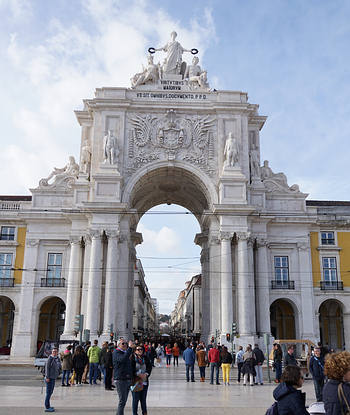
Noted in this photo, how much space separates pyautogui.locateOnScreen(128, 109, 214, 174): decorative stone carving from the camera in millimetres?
36781

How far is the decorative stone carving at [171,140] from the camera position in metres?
36.8

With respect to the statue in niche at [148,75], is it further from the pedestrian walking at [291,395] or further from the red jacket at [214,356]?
the pedestrian walking at [291,395]

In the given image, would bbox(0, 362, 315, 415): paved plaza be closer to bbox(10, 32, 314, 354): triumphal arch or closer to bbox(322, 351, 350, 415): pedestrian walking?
bbox(322, 351, 350, 415): pedestrian walking

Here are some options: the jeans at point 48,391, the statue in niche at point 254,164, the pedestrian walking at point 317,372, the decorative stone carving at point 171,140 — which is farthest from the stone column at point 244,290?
the jeans at point 48,391

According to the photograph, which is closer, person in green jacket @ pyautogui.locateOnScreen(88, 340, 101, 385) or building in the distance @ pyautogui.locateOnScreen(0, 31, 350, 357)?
person in green jacket @ pyautogui.locateOnScreen(88, 340, 101, 385)

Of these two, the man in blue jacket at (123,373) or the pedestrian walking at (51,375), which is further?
the pedestrian walking at (51,375)

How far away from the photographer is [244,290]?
1310 inches

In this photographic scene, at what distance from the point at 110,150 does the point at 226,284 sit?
1372 centimetres

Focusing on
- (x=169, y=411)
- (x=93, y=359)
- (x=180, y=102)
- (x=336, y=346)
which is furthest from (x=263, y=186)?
(x=169, y=411)

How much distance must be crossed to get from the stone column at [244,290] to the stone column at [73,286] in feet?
39.7

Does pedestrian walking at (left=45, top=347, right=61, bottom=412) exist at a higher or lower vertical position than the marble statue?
lower

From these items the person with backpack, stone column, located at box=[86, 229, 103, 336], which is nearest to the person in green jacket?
stone column, located at box=[86, 229, 103, 336]

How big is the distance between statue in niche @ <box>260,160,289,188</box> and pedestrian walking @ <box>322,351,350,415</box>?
3400 centimetres

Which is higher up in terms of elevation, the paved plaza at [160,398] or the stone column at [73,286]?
the stone column at [73,286]
